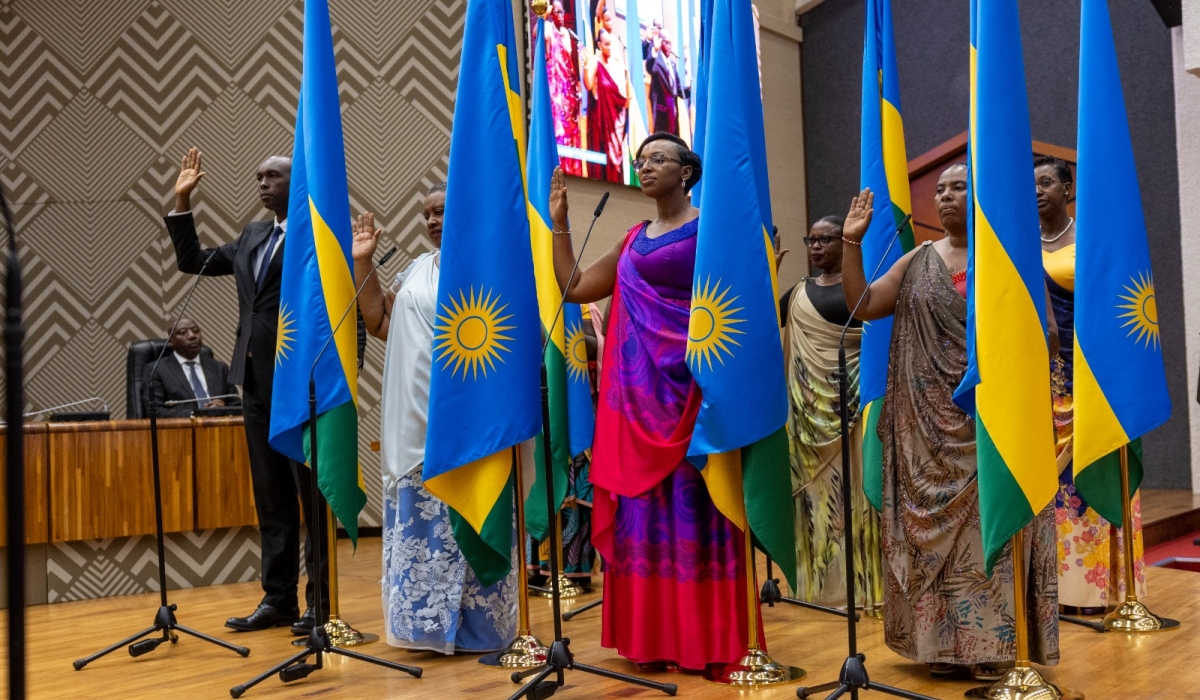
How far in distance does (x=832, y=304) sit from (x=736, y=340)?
A: 5.25ft

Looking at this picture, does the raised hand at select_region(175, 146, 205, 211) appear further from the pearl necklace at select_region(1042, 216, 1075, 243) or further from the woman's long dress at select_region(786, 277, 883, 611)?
the pearl necklace at select_region(1042, 216, 1075, 243)

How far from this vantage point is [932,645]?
3.33 m

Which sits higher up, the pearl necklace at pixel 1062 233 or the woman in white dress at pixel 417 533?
the pearl necklace at pixel 1062 233

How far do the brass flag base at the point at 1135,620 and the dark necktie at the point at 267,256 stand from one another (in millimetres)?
3651

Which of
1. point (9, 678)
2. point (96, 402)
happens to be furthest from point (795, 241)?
point (9, 678)

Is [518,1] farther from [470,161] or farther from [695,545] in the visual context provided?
[695,545]

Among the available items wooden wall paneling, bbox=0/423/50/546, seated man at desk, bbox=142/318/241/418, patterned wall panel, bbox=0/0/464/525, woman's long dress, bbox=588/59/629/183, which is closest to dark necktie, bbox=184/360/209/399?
seated man at desk, bbox=142/318/241/418

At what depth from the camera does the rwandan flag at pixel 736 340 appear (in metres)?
3.35

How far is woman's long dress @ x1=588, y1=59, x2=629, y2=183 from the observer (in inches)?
356

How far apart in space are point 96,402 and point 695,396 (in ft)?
19.1

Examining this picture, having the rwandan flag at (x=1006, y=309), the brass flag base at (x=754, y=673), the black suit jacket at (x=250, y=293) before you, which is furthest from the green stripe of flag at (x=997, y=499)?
the black suit jacket at (x=250, y=293)

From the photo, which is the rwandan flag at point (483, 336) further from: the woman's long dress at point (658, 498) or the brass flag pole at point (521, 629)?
the woman's long dress at point (658, 498)

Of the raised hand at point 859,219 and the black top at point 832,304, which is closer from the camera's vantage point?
the raised hand at point 859,219

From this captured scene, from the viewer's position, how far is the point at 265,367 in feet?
15.0
